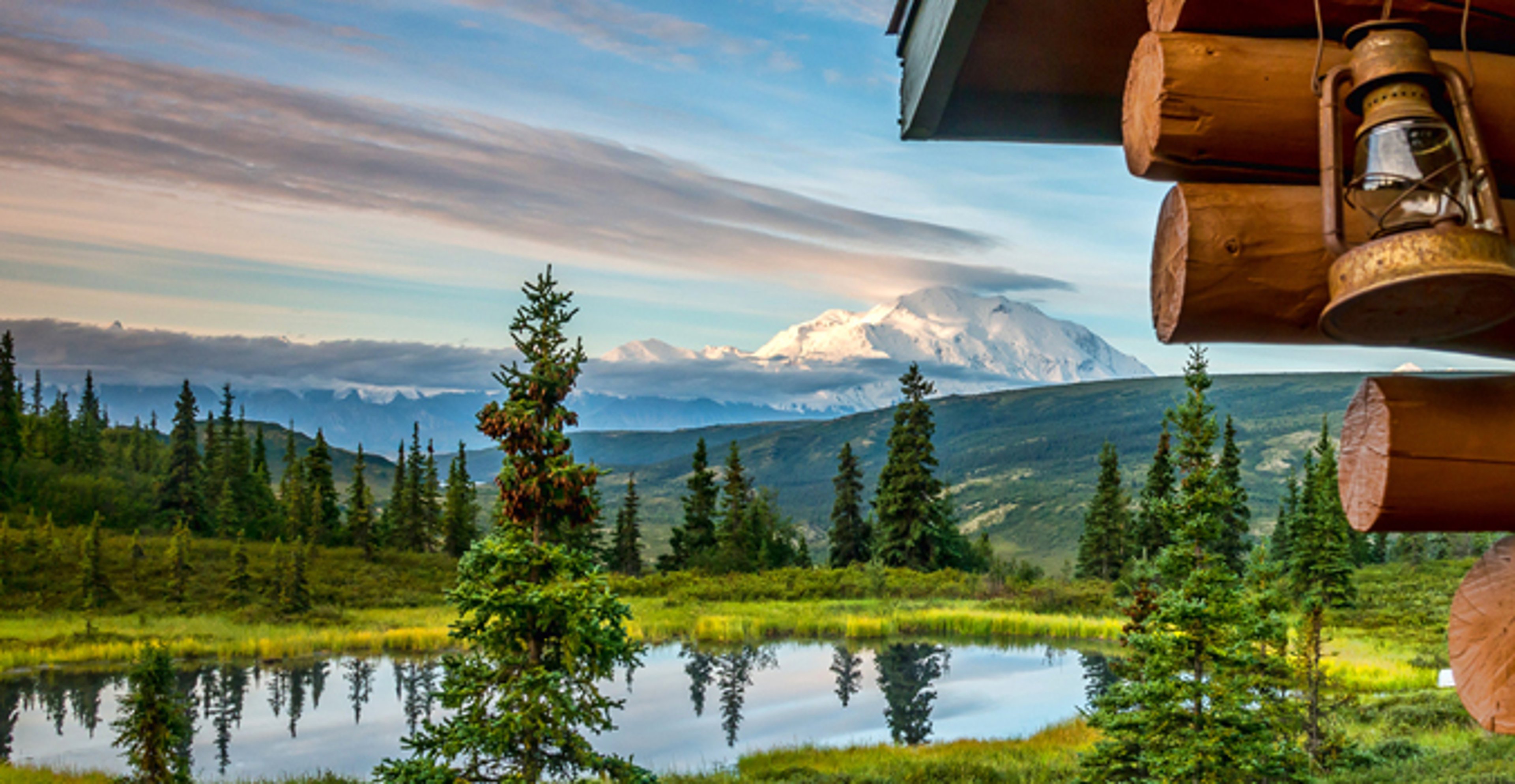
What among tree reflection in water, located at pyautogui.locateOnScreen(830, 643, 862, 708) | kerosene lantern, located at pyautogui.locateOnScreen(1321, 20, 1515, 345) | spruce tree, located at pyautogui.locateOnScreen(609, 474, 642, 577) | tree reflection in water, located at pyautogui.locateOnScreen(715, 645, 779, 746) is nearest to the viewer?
kerosene lantern, located at pyautogui.locateOnScreen(1321, 20, 1515, 345)

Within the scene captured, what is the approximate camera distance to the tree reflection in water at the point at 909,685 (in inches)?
815

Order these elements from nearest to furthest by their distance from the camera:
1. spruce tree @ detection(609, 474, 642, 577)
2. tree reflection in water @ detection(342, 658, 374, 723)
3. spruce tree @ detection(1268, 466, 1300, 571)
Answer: tree reflection in water @ detection(342, 658, 374, 723) → spruce tree @ detection(1268, 466, 1300, 571) → spruce tree @ detection(609, 474, 642, 577)

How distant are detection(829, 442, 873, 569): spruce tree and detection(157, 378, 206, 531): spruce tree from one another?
1584 inches

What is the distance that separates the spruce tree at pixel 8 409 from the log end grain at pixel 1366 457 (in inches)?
2690

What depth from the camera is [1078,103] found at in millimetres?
4020

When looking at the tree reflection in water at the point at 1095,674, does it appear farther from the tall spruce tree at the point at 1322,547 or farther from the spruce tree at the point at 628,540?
the spruce tree at the point at 628,540

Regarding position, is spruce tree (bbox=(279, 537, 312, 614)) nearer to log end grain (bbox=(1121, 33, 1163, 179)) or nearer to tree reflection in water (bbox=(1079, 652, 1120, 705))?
tree reflection in water (bbox=(1079, 652, 1120, 705))

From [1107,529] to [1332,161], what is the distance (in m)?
54.9

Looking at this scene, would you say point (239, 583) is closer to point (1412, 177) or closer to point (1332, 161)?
point (1332, 161)

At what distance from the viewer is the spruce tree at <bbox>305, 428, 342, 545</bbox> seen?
55906 millimetres

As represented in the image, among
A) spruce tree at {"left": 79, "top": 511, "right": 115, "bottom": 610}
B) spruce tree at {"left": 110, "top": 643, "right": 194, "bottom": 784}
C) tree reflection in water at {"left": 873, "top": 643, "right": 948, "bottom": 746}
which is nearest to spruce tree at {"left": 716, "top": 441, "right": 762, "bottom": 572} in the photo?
tree reflection in water at {"left": 873, "top": 643, "right": 948, "bottom": 746}

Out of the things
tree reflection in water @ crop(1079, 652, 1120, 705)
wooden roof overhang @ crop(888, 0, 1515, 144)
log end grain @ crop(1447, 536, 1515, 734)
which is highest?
wooden roof overhang @ crop(888, 0, 1515, 144)

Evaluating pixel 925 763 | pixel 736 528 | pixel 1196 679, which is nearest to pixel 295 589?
pixel 736 528

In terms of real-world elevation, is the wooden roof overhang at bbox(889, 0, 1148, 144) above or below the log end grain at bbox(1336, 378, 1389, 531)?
above
